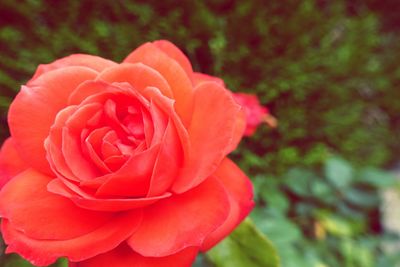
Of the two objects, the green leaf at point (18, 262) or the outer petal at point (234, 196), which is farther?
the green leaf at point (18, 262)

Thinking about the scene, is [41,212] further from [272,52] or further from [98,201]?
[272,52]

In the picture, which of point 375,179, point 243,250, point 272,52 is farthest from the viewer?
point 375,179

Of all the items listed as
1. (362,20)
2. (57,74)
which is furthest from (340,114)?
(57,74)

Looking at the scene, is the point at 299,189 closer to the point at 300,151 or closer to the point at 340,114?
the point at 300,151

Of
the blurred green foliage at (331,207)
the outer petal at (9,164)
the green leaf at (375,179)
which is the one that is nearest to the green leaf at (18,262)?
the outer petal at (9,164)

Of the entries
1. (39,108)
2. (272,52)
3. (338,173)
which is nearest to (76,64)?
(39,108)

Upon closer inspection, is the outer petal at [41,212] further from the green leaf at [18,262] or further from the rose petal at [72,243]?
the green leaf at [18,262]
